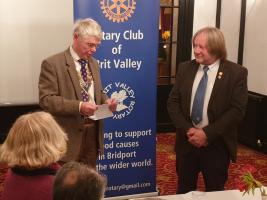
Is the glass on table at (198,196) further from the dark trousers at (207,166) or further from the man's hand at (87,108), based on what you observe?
the man's hand at (87,108)

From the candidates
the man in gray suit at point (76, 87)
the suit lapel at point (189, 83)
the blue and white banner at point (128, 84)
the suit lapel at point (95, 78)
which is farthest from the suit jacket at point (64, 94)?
the suit lapel at point (189, 83)

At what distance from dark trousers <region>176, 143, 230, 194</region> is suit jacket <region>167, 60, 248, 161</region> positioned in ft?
0.17

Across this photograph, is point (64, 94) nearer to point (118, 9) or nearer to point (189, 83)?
point (189, 83)

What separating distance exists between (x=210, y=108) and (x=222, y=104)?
97 millimetres

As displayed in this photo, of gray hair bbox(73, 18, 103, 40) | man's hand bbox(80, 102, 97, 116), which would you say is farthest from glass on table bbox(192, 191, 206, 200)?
gray hair bbox(73, 18, 103, 40)

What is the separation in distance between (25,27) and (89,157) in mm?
2652

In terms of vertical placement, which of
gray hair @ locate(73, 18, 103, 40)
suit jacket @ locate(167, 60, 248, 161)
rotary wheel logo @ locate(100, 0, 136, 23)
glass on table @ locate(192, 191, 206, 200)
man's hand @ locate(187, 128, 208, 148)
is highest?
rotary wheel logo @ locate(100, 0, 136, 23)

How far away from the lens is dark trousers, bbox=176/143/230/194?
10.9ft

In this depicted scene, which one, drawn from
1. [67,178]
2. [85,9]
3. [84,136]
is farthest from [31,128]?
[85,9]

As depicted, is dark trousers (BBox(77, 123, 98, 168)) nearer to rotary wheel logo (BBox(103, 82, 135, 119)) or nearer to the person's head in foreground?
rotary wheel logo (BBox(103, 82, 135, 119))

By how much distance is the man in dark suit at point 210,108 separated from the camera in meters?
3.23

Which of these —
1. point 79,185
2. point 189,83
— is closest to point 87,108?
point 189,83

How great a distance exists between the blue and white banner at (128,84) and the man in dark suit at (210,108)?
64 cm

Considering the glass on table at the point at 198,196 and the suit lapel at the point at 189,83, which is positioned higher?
the suit lapel at the point at 189,83
